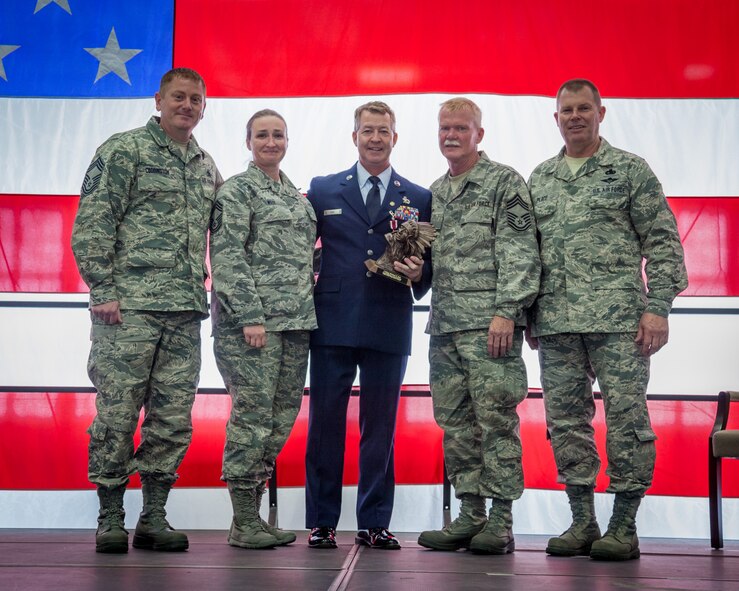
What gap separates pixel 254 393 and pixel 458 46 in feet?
7.00

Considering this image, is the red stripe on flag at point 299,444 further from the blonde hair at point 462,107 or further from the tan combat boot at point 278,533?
the blonde hair at point 462,107

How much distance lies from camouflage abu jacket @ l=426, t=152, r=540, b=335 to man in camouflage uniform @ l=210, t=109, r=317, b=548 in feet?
1.65

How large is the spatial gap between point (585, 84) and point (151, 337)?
185 centimetres

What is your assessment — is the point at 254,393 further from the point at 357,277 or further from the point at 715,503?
the point at 715,503

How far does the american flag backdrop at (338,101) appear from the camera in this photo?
13.8ft

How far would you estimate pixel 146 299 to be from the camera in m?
3.12

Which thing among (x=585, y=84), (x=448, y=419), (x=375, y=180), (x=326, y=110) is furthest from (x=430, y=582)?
(x=326, y=110)

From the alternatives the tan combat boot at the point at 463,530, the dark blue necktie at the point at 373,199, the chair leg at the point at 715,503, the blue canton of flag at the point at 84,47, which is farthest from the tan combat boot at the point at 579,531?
the blue canton of flag at the point at 84,47

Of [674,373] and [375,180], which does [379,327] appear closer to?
[375,180]

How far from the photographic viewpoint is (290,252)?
10.8ft

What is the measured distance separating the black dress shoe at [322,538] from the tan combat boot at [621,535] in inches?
36.8

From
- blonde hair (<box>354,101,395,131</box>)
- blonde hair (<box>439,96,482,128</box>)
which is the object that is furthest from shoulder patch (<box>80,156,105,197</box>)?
blonde hair (<box>439,96,482,128</box>)

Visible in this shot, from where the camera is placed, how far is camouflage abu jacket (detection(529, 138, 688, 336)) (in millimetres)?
3172

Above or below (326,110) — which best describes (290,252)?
below
